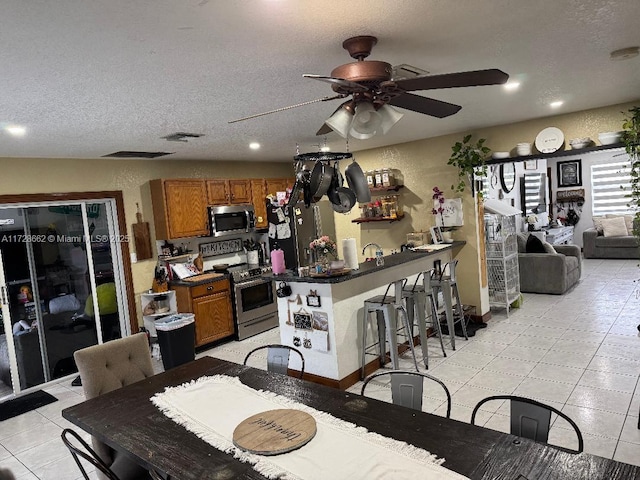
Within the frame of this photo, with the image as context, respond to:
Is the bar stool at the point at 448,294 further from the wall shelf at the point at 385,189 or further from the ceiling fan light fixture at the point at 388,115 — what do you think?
the ceiling fan light fixture at the point at 388,115

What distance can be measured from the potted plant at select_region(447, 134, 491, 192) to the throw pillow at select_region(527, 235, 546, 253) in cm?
261

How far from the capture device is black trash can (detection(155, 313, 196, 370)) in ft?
15.8

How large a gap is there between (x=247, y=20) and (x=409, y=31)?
0.76 metres

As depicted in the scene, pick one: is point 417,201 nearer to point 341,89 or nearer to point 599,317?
point 599,317

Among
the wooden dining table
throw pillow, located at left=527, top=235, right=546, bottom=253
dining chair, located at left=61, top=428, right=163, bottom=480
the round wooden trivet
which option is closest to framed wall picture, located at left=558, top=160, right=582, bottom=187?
throw pillow, located at left=527, top=235, right=546, bottom=253

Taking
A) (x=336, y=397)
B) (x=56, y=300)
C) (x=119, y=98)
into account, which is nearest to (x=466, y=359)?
(x=336, y=397)

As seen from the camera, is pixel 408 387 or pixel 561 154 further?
pixel 561 154

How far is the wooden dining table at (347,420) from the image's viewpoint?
1588 millimetres

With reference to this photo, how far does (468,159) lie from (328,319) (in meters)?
2.72

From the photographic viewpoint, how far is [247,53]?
2.20 metres

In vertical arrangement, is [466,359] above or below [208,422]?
below

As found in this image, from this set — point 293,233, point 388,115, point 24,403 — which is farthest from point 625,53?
point 24,403

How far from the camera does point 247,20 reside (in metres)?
1.81

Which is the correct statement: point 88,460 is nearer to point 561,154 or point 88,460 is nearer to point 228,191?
point 228,191
